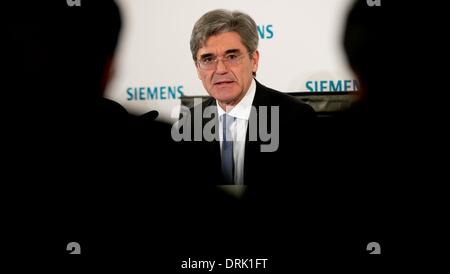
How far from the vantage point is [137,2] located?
2574 millimetres

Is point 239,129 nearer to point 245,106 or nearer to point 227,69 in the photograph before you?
point 245,106

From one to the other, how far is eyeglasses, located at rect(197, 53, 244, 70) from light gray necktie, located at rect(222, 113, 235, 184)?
10.4 inches

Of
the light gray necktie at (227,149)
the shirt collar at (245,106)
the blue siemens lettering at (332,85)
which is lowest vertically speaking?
the light gray necktie at (227,149)

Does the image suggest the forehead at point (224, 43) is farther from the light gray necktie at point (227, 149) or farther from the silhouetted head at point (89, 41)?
the silhouetted head at point (89, 41)

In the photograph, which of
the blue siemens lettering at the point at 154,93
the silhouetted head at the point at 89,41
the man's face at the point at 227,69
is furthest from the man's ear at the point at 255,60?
the silhouetted head at the point at 89,41

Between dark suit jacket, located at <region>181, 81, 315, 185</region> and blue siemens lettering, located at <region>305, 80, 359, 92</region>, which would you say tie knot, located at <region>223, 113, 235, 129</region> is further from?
blue siemens lettering, located at <region>305, 80, 359, 92</region>

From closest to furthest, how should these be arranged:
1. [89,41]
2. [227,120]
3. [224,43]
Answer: [224,43]
[227,120]
[89,41]

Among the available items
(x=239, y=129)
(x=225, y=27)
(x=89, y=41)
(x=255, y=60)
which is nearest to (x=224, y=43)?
(x=225, y=27)

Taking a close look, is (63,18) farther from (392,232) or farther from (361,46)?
(392,232)

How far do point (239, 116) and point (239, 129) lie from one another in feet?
0.22

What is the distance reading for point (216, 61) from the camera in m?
2.44

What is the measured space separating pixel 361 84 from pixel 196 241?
1196mm

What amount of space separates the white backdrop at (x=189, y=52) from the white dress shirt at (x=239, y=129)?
0.14 m

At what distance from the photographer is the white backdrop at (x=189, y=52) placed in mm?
2477
